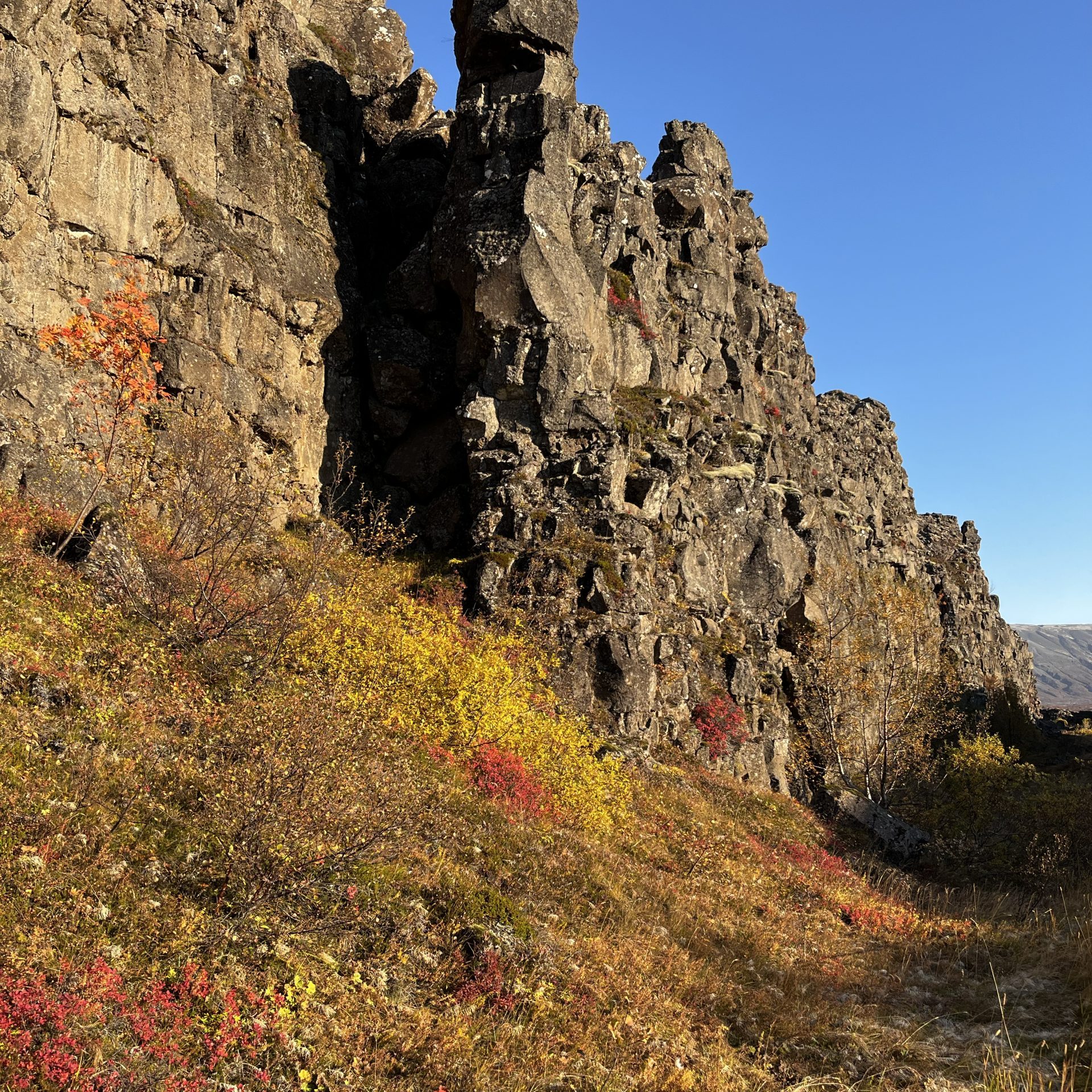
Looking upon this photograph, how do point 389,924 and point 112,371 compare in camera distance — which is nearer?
point 389,924

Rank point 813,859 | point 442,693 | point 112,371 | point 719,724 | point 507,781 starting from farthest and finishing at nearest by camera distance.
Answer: point 719,724 → point 112,371 → point 813,859 → point 442,693 → point 507,781

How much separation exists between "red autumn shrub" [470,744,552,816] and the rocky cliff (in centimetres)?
885

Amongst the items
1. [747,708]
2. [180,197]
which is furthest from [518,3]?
[747,708]

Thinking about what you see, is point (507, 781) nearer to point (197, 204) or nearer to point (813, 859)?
point (813, 859)

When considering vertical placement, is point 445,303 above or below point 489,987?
above

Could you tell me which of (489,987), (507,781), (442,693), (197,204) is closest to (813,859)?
(507,781)

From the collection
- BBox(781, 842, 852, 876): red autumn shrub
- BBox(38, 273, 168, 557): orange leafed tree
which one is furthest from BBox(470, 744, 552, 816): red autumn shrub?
BBox(38, 273, 168, 557): orange leafed tree

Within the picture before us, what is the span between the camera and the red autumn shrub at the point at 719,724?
95.1 ft

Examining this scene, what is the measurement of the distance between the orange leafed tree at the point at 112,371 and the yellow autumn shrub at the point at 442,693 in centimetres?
846

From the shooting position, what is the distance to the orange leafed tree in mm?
23344

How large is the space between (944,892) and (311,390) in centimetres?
3305

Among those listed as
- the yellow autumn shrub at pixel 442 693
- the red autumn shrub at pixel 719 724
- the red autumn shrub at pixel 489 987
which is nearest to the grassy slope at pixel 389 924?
the red autumn shrub at pixel 489 987

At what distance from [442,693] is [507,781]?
2.65 m

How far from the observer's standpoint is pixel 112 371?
26234 mm
